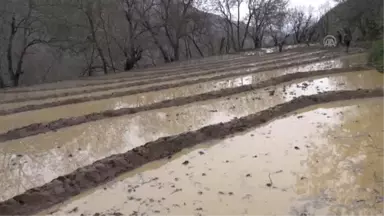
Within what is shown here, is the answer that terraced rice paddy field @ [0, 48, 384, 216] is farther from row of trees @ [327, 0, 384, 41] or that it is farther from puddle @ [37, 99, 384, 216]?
row of trees @ [327, 0, 384, 41]

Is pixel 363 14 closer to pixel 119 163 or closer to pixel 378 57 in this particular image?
pixel 378 57

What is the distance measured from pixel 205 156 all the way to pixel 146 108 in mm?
4267


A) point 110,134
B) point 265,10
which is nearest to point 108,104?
point 110,134

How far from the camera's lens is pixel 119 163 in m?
5.66

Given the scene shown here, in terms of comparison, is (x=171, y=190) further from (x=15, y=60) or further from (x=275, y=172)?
(x=15, y=60)

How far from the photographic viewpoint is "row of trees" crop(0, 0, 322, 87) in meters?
21.4

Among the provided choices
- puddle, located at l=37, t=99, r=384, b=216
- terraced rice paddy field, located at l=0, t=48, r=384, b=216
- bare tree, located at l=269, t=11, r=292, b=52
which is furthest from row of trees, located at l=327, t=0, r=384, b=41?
puddle, located at l=37, t=99, r=384, b=216

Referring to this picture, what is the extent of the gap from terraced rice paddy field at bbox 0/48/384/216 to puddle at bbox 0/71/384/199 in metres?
0.02

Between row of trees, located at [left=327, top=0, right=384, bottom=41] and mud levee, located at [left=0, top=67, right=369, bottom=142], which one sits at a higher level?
row of trees, located at [left=327, top=0, right=384, bottom=41]

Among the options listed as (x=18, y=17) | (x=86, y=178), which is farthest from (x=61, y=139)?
(x=18, y=17)

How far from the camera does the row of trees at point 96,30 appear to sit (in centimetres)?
2142

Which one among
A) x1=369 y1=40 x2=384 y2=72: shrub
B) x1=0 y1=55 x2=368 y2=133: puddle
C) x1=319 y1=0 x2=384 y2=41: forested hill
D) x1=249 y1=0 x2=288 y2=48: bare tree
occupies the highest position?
x1=249 y1=0 x2=288 y2=48: bare tree

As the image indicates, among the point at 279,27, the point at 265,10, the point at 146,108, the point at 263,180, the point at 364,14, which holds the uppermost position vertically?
the point at 265,10

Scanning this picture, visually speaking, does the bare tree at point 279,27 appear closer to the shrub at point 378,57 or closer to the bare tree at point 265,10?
the bare tree at point 265,10
